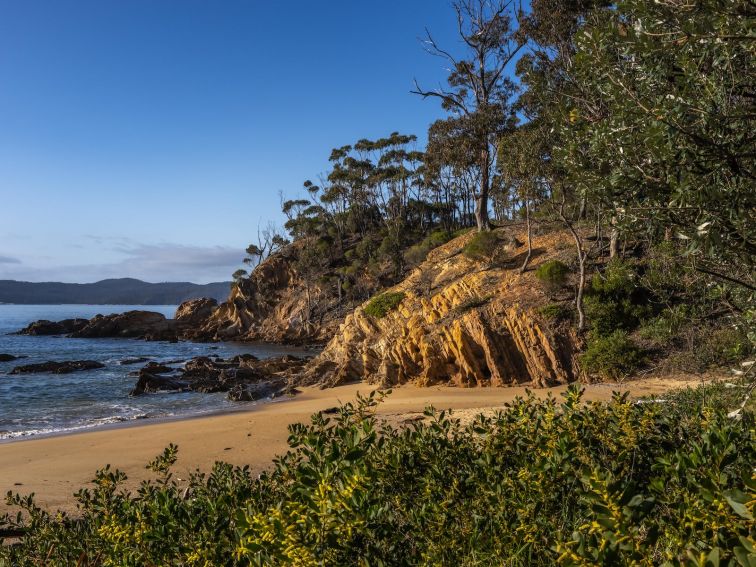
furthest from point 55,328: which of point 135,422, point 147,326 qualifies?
point 135,422

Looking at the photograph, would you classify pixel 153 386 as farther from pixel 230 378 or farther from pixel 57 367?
pixel 57 367

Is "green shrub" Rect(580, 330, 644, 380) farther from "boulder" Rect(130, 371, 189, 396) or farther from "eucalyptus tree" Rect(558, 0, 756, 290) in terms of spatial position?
"boulder" Rect(130, 371, 189, 396)

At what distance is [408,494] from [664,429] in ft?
7.40

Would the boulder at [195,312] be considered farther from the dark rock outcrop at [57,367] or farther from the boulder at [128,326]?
the dark rock outcrop at [57,367]

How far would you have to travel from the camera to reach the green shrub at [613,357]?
17.5 m

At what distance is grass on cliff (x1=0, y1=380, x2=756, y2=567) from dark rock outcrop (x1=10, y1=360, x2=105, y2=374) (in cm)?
4077

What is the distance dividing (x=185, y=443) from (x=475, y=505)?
1427cm

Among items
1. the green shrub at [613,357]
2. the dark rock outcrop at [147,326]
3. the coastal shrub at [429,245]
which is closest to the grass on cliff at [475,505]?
the green shrub at [613,357]

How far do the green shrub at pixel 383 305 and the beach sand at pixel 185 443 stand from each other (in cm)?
613

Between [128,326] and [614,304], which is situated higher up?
[614,304]

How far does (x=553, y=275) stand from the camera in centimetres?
2172

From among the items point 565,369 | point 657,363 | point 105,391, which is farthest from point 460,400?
point 105,391

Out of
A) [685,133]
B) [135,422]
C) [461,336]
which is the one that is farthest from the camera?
[135,422]

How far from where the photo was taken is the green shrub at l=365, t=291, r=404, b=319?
2677cm
